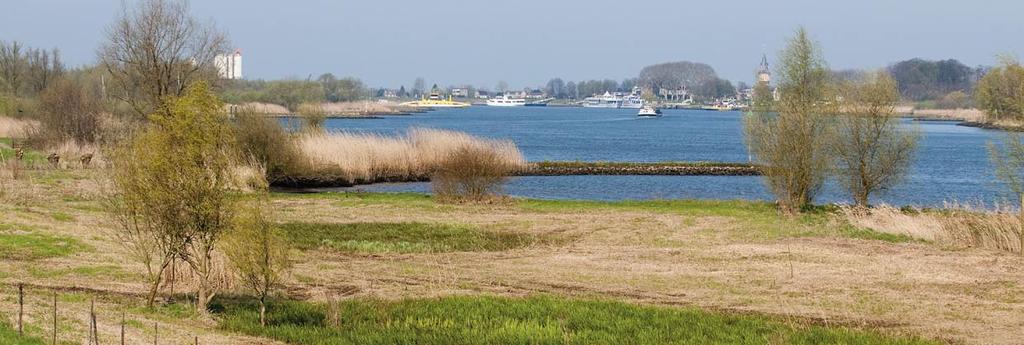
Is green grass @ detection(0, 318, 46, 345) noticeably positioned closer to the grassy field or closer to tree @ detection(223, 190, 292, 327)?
the grassy field

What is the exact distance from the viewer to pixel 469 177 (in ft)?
128

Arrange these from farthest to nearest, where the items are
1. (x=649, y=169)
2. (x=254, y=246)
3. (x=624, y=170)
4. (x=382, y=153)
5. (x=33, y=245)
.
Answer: (x=649, y=169), (x=624, y=170), (x=382, y=153), (x=33, y=245), (x=254, y=246)

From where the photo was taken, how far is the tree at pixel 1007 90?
96.9 feet

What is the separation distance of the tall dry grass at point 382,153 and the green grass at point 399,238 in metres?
17.8

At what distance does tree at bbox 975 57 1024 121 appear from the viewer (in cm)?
2953

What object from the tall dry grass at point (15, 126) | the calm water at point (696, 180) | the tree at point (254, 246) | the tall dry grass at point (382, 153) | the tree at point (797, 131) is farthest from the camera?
the tall dry grass at point (15, 126)

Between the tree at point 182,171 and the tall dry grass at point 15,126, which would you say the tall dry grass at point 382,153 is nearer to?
the tall dry grass at point 15,126

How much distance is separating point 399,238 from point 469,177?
10537 mm

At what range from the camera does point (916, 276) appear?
72.7 feet

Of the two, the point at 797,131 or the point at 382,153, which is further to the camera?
the point at 382,153

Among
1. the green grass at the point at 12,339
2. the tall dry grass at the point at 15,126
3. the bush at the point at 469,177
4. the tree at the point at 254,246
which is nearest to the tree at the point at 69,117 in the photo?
the tall dry grass at the point at 15,126

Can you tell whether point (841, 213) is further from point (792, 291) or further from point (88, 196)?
point (88, 196)

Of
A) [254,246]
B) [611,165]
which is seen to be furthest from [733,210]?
[611,165]

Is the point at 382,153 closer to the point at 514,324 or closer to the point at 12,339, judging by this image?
the point at 514,324
